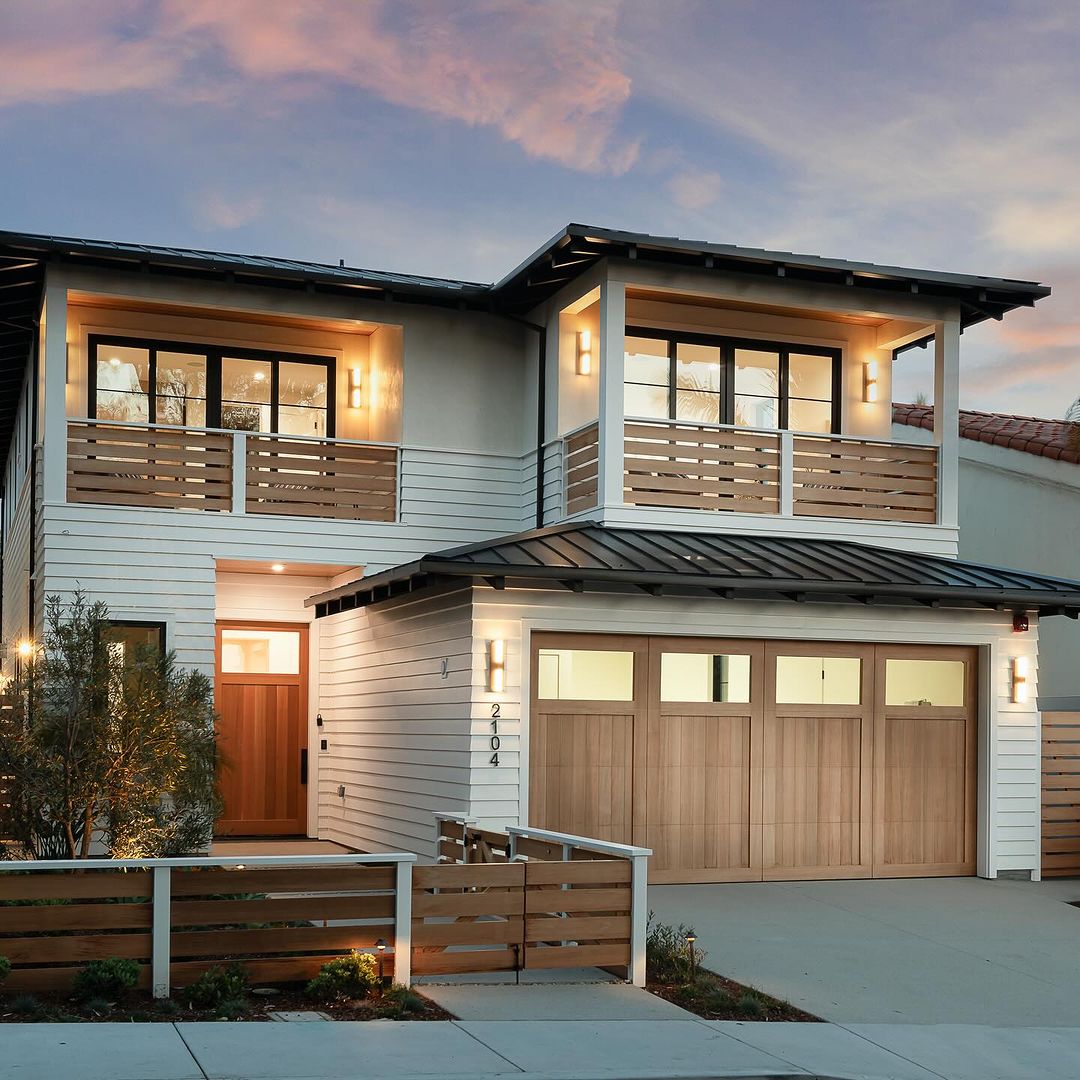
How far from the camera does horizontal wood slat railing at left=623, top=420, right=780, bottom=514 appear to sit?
15648 millimetres

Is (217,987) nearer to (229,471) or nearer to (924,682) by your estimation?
(229,471)

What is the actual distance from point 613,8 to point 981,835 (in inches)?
461

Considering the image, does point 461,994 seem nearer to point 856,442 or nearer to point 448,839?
point 448,839

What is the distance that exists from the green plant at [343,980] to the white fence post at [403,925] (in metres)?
0.19

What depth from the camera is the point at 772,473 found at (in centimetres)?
1616

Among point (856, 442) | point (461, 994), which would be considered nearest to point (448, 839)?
point (461, 994)

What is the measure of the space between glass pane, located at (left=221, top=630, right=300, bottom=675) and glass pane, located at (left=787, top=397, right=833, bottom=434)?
6.62m

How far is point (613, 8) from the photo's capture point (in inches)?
778

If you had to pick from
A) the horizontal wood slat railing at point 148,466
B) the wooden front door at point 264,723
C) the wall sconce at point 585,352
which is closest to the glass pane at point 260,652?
the wooden front door at point 264,723

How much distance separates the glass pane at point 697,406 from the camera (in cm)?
1709

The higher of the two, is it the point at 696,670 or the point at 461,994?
the point at 696,670

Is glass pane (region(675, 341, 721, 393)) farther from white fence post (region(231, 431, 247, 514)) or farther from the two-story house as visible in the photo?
white fence post (region(231, 431, 247, 514))

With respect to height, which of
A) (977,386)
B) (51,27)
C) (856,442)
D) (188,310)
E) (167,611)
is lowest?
(167,611)

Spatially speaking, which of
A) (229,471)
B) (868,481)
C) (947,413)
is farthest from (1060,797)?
(229,471)
